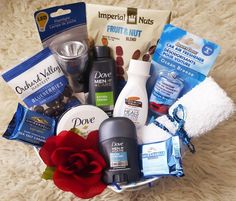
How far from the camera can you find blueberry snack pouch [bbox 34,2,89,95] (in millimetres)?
847

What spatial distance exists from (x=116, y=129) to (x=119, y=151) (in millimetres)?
42

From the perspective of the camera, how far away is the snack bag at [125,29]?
2.83 feet

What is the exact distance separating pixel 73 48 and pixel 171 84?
0.22 metres

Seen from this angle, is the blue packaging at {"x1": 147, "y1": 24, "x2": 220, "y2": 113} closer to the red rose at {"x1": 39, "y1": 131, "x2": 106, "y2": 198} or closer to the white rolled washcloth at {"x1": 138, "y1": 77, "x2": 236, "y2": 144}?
the white rolled washcloth at {"x1": 138, "y1": 77, "x2": 236, "y2": 144}

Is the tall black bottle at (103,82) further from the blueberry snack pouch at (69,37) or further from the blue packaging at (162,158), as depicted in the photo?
the blue packaging at (162,158)

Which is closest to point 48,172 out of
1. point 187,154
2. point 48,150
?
point 48,150

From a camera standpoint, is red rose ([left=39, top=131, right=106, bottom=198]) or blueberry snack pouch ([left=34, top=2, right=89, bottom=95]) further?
blueberry snack pouch ([left=34, top=2, right=89, bottom=95])

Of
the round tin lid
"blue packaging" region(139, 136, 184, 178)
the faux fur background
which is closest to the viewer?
"blue packaging" region(139, 136, 184, 178)

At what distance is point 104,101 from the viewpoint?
87 cm

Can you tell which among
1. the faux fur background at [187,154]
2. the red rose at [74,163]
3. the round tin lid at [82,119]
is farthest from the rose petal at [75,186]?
the faux fur background at [187,154]

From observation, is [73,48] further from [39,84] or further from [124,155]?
[124,155]

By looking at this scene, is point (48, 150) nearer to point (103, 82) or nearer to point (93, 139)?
point (93, 139)

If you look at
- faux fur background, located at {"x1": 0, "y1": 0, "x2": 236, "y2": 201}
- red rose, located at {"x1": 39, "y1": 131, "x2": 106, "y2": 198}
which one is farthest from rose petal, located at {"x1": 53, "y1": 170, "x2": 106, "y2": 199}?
faux fur background, located at {"x1": 0, "y1": 0, "x2": 236, "y2": 201}

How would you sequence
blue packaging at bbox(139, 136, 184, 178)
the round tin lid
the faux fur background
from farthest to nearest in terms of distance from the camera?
the faux fur background, the round tin lid, blue packaging at bbox(139, 136, 184, 178)
